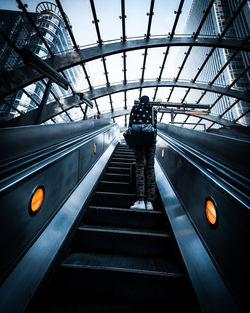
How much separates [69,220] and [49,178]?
52 centimetres

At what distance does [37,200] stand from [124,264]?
965 mm

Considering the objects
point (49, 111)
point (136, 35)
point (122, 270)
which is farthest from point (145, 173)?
point (49, 111)

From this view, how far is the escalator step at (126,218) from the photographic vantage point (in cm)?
194

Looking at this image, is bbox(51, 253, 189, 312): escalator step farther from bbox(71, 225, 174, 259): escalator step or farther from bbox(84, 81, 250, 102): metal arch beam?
bbox(84, 81, 250, 102): metal arch beam

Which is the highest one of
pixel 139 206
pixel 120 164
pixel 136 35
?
pixel 136 35

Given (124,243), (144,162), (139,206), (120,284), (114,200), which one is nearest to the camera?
A: (120,284)

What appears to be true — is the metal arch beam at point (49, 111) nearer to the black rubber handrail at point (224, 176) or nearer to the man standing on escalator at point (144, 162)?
the man standing on escalator at point (144, 162)

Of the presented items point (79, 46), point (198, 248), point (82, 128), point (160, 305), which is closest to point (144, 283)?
point (160, 305)

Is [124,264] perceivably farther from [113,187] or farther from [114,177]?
[114,177]

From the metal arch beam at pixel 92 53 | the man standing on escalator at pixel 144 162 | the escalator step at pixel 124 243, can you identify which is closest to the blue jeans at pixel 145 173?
the man standing on escalator at pixel 144 162

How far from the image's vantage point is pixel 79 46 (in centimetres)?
840

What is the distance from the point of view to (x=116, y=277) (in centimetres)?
122

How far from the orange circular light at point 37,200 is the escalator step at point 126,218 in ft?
2.58

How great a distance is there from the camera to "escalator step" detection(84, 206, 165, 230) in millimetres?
1936
